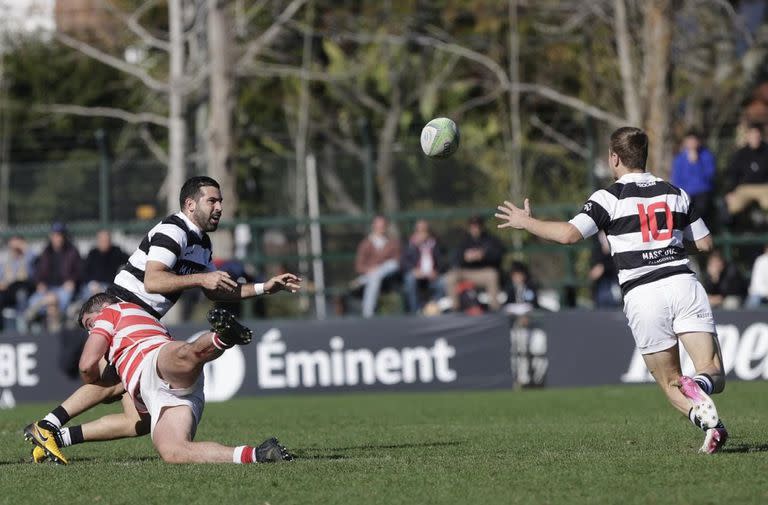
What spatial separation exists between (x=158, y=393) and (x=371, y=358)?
10.0 meters

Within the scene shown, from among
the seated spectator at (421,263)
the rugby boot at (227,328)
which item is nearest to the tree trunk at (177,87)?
the seated spectator at (421,263)

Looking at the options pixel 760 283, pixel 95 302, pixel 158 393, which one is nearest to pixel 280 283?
pixel 158 393

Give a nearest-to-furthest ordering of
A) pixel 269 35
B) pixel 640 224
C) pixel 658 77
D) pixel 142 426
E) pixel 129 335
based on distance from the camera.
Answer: pixel 640 224, pixel 129 335, pixel 142 426, pixel 658 77, pixel 269 35

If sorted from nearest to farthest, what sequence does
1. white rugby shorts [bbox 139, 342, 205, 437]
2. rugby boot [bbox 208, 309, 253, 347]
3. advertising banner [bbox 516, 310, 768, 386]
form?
rugby boot [bbox 208, 309, 253, 347] < white rugby shorts [bbox 139, 342, 205, 437] < advertising banner [bbox 516, 310, 768, 386]

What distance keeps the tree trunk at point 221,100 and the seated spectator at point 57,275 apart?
3553 millimetres

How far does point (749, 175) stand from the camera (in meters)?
19.5

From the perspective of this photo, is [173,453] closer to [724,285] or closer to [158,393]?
[158,393]

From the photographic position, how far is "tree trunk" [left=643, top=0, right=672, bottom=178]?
839 inches

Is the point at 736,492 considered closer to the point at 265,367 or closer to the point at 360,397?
the point at 360,397

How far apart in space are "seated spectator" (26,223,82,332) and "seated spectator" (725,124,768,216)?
31.1 ft

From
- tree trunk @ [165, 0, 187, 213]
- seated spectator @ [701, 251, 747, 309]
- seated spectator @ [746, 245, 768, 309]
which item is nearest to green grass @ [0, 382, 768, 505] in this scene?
seated spectator @ [701, 251, 747, 309]

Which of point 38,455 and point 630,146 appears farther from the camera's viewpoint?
point 38,455

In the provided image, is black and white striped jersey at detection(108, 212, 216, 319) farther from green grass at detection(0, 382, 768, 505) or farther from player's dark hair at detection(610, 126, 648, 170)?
player's dark hair at detection(610, 126, 648, 170)

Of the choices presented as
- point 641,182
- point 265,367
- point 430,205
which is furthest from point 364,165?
point 641,182
